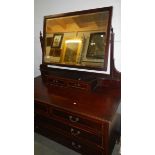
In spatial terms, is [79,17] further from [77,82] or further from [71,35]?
[77,82]

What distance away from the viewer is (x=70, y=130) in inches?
61.5

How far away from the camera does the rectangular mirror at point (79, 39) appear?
174cm

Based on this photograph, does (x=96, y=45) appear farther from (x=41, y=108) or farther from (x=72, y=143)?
(x=72, y=143)

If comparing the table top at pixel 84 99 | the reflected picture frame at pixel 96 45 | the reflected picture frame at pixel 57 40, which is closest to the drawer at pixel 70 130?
the table top at pixel 84 99

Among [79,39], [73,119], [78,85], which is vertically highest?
[79,39]

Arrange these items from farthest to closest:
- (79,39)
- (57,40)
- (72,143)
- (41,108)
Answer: (57,40) → (79,39) → (41,108) → (72,143)

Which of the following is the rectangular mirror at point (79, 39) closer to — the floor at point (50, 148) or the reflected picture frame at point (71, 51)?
the reflected picture frame at point (71, 51)

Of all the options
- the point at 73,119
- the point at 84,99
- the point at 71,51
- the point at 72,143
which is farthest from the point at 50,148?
the point at 71,51

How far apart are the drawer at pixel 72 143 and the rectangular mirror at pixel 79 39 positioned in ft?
2.55

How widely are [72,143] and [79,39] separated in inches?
44.5

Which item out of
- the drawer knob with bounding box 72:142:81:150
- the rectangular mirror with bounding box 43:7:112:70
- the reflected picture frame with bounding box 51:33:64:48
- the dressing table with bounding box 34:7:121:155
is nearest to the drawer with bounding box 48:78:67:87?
the dressing table with bounding box 34:7:121:155

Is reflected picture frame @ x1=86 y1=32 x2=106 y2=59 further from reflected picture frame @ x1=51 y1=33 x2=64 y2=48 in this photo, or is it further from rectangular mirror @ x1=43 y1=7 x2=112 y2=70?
reflected picture frame @ x1=51 y1=33 x2=64 y2=48

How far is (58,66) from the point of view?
7.23 feet
